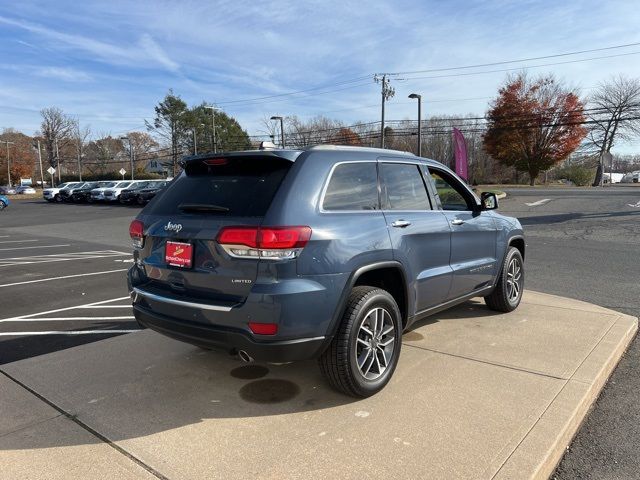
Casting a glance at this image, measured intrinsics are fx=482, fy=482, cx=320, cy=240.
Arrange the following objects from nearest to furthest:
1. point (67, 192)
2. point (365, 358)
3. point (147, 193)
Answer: point (365, 358) < point (147, 193) < point (67, 192)

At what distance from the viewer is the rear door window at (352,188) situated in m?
3.33

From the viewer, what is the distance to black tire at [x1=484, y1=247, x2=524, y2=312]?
5367mm

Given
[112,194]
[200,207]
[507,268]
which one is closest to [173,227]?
[200,207]

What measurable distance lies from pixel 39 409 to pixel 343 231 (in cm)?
239

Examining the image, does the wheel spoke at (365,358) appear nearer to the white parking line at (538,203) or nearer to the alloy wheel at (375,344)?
the alloy wheel at (375,344)

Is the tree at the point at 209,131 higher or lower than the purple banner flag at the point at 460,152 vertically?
higher

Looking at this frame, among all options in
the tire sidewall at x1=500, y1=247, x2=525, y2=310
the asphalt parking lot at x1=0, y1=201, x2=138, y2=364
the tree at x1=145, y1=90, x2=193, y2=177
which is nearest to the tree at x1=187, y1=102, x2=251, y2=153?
the tree at x1=145, y1=90, x2=193, y2=177

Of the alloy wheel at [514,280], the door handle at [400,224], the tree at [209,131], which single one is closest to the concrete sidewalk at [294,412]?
the alloy wheel at [514,280]

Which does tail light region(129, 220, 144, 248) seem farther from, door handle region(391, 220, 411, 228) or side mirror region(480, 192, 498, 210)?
side mirror region(480, 192, 498, 210)

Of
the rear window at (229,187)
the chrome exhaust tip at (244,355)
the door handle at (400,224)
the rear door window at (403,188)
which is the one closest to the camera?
the chrome exhaust tip at (244,355)

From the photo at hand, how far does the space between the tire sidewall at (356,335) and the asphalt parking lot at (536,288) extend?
123 cm

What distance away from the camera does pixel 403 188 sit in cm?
406

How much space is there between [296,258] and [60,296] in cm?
551

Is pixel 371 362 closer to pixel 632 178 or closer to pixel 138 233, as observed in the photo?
pixel 138 233
